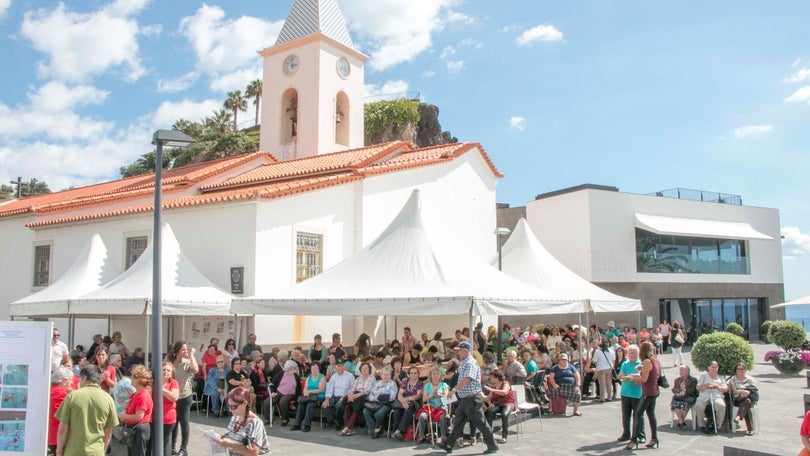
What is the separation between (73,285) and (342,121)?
11.4 meters

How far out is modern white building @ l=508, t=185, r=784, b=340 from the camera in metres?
29.1

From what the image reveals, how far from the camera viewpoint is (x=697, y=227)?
102 feet

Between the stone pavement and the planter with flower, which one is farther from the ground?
the planter with flower

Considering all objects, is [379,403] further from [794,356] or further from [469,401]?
[794,356]

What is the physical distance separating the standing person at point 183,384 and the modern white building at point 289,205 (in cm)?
373

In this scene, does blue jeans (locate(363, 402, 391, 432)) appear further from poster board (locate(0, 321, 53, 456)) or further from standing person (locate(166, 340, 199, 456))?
poster board (locate(0, 321, 53, 456))

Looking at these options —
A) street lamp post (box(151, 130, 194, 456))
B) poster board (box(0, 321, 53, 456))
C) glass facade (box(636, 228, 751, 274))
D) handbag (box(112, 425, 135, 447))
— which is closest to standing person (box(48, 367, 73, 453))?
handbag (box(112, 425, 135, 447))

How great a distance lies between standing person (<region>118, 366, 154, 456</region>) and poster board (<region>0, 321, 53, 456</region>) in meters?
1.33

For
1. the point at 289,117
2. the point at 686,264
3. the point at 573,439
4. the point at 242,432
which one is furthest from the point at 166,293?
the point at 686,264

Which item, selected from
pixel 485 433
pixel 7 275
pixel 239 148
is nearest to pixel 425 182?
pixel 485 433

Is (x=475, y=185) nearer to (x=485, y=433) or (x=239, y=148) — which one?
(x=485, y=433)

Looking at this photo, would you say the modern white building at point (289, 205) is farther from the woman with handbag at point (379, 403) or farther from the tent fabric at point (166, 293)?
the woman with handbag at point (379, 403)

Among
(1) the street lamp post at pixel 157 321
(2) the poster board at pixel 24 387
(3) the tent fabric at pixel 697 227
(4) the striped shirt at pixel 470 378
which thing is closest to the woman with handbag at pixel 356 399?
(4) the striped shirt at pixel 470 378

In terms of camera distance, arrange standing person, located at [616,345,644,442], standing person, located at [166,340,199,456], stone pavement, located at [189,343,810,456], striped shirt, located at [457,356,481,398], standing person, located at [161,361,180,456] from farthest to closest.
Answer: standing person, located at [616,345,644,442], stone pavement, located at [189,343,810,456], striped shirt, located at [457,356,481,398], standing person, located at [166,340,199,456], standing person, located at [161,361,180,456]
